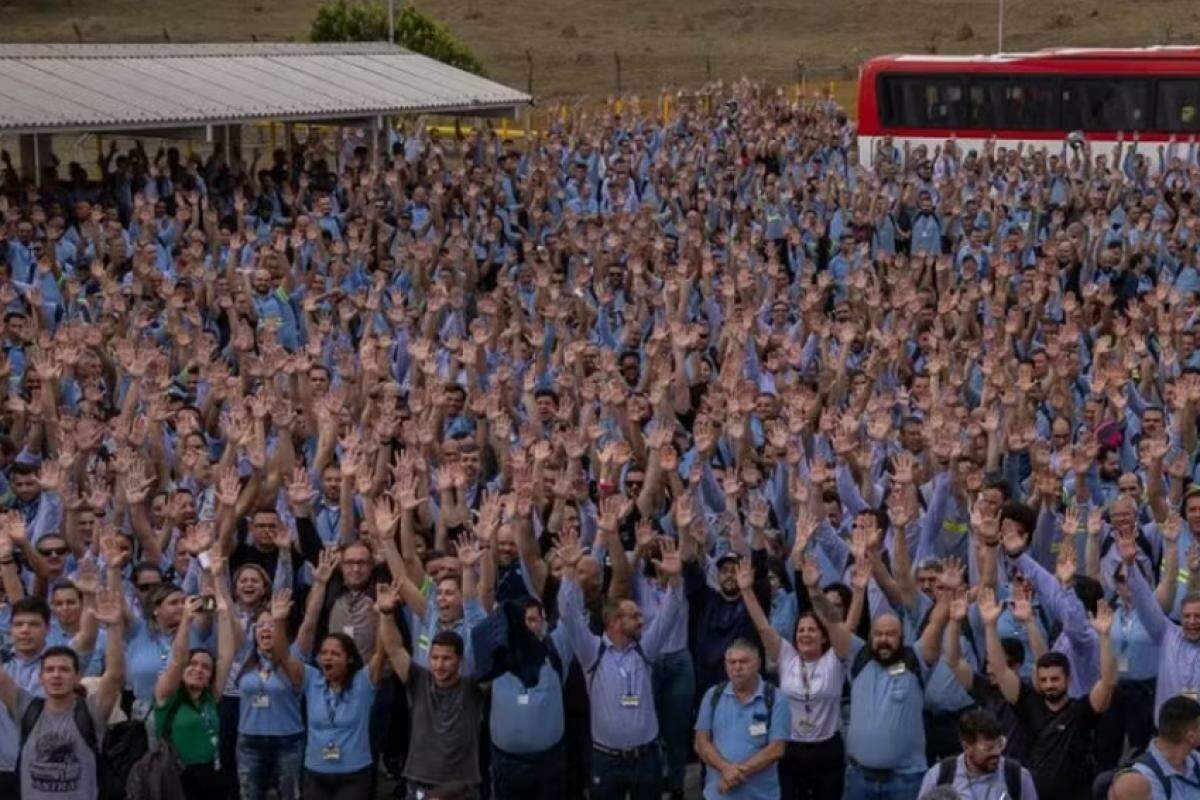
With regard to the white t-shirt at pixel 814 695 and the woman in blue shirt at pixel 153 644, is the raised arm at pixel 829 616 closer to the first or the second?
the white t-shirt at pixel 814 695

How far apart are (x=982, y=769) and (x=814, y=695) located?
3.91 feet

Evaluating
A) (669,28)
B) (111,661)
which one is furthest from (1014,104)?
(669,28)

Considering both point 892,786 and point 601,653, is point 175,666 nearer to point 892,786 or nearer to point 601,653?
point 601,653

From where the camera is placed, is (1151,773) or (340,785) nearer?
(1151,773)

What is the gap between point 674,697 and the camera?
9.75 m

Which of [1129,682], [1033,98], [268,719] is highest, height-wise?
[1033,98]

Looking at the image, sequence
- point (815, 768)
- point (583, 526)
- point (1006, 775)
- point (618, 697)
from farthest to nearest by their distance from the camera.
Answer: point (583, 526)
point (618, 697)
point (815, 768)
point (1006, 775)

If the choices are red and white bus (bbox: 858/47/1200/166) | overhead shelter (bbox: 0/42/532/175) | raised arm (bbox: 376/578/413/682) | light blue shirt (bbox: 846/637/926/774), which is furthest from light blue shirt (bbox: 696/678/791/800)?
red and white bus (bbox: 858/47/1200/166)

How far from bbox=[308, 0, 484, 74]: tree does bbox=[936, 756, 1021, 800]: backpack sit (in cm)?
3631

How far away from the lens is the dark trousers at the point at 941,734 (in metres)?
9.12

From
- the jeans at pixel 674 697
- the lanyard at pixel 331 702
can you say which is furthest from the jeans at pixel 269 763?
the jeans at pixel 674 697

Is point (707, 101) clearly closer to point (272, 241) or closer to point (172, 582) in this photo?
point (272, 241)

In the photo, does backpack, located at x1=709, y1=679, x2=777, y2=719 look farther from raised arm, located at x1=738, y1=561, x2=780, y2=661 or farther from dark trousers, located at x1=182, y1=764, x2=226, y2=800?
dark trousers, located at x1=182, y1=764, x2=226, y2=800

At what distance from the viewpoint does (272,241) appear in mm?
17359
